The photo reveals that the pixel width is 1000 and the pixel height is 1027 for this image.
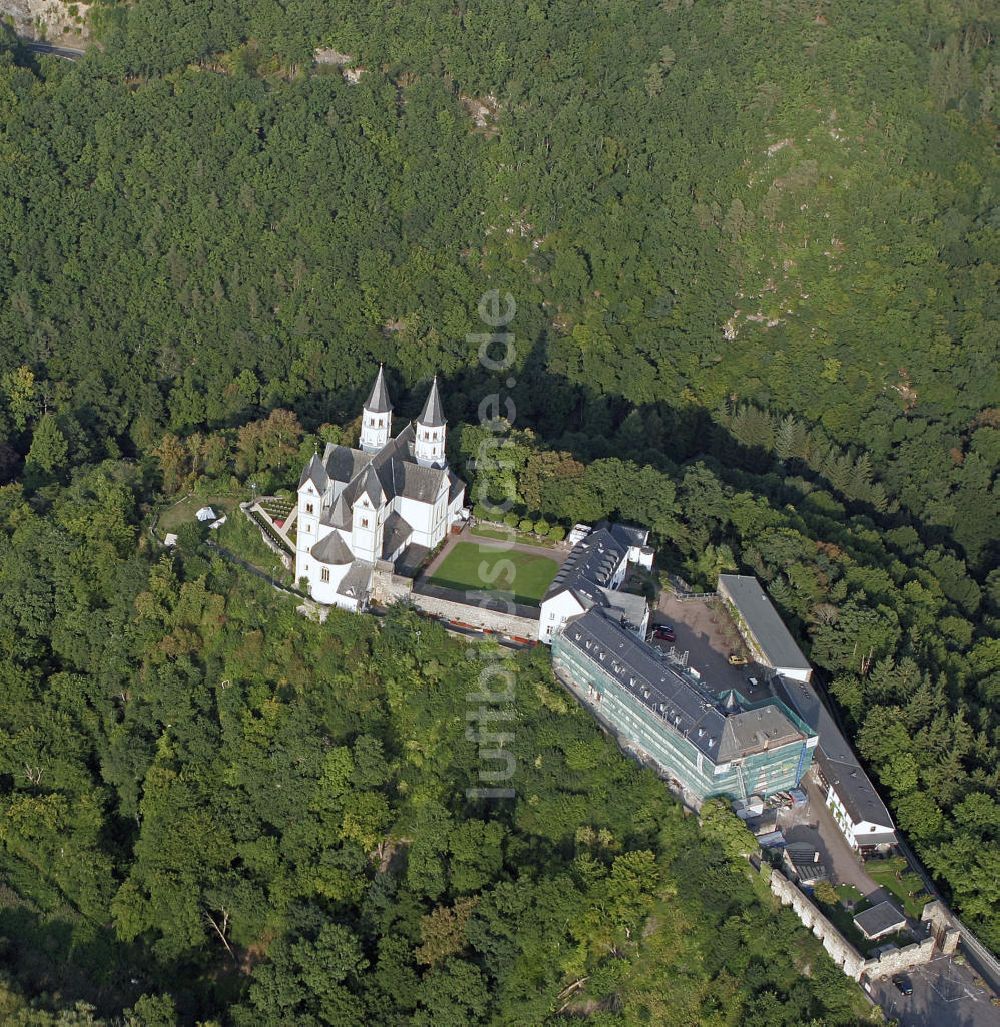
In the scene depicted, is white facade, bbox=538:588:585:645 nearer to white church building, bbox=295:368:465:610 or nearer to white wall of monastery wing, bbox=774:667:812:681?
white church building, bbox=295:368:465:610

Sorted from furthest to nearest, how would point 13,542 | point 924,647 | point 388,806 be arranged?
point 13,542 → point 924,647 → point 388,806

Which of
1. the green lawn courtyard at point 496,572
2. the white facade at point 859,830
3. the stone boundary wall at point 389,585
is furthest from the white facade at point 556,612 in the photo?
the white facade at point 859,830

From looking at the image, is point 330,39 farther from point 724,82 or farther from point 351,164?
point 724,82

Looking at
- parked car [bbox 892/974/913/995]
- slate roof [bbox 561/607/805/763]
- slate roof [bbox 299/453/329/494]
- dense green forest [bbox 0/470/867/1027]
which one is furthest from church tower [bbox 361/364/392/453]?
parked car [bbox 892/974/913/995]

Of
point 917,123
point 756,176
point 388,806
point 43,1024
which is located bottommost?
point 43,1024

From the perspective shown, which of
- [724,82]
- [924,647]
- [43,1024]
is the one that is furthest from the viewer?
[724,82]

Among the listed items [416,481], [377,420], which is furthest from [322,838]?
[377,420]

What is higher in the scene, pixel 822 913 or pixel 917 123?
pixel 917 123

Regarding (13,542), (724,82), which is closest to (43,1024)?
(13,542)
